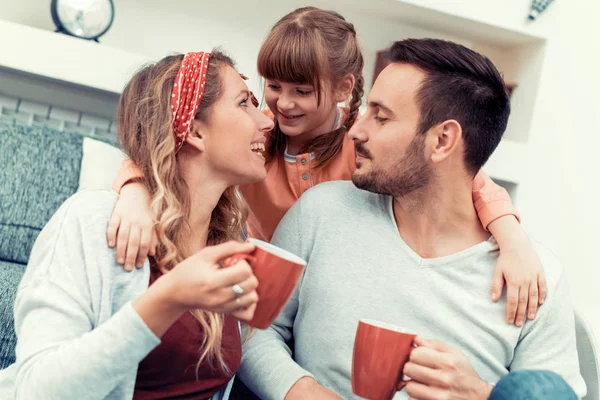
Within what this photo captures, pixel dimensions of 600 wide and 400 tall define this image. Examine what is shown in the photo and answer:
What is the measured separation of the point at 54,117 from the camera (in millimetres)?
2285

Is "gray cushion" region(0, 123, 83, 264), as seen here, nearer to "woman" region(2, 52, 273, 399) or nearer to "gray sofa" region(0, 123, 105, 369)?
"gray sofa" region(0, 123, 105, 369)

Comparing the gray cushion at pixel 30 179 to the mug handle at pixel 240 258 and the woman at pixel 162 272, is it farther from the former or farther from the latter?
the mug handle at pixel 240 258

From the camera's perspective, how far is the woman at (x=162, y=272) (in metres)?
0.78

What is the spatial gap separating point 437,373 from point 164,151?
580mm

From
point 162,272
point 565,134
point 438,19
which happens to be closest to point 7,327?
point 162,272

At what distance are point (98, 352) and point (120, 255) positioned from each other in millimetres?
220

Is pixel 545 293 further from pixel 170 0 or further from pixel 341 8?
pixel 170 0

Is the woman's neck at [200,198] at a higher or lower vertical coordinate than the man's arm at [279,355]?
higher

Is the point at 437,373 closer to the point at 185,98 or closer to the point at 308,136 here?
the point at 185,98

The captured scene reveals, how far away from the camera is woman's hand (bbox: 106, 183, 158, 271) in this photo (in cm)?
98

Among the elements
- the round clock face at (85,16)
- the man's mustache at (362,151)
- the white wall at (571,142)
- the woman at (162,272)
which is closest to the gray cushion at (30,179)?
the round clock face at (85,16)

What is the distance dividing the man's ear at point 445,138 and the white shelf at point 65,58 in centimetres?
A: 114

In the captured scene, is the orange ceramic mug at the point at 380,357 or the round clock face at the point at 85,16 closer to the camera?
the orange ceramic mug at the point at 380,357

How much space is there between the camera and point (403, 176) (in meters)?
1.31
